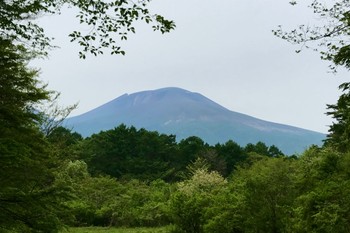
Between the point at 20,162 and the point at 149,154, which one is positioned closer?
the point at 20,162

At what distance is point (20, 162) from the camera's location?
10078mm

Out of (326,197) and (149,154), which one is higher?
(326,197)

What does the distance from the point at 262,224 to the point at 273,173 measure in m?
2.39

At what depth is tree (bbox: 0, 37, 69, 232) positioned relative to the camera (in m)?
9.77

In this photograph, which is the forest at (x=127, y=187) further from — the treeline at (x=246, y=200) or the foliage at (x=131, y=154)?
the foliage at (x=131, y=154)

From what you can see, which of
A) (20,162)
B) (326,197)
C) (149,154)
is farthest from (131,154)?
(20,162)

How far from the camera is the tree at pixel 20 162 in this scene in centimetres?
977

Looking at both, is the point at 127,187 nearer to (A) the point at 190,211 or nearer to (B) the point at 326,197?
(A) the point at 190,211

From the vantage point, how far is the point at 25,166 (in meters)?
11.4

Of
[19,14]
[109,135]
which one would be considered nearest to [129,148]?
[109,135]

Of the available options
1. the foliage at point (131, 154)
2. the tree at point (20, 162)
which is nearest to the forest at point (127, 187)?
the tree at point (20, 162)

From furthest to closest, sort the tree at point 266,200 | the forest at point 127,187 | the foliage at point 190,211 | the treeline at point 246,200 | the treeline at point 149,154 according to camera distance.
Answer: the treeline at point 149,154, the foliage at point 190,211, the tree at point 266,200, the treeline at point 246,200, the forest at point 127,187

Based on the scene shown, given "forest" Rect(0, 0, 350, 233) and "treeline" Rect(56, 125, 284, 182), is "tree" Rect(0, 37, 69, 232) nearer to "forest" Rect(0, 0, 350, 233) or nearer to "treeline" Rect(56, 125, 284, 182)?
"forest" Rect(0, 0, 350, 233)

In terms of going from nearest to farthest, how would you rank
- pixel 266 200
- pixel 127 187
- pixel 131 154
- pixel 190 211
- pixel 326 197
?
pixel 326 197
pixel 266 200
pixel 190 211
pixel 127 187
pixel 131 154
